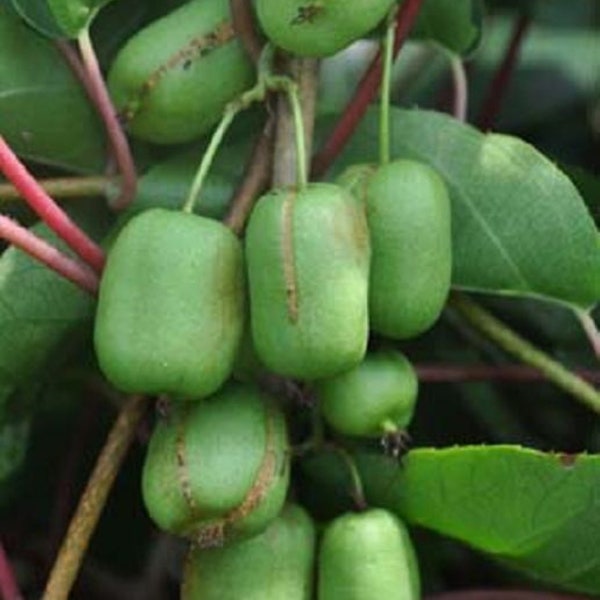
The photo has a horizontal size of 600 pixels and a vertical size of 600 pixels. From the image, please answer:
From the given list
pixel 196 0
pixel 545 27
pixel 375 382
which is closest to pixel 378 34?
pixel 196 0

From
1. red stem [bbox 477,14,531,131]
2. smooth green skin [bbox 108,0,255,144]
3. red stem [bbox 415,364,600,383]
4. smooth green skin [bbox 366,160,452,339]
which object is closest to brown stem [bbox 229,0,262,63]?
smooth green skin [bbox 108,0,255,144]

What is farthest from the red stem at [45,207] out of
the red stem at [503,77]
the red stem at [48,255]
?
the red stem at [503,77]

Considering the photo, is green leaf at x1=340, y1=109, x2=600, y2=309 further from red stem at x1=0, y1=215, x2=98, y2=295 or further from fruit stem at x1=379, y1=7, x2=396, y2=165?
red stem at x1=0, y1=215, x2=98, y2=295

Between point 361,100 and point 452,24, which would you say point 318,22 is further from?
point 452,24

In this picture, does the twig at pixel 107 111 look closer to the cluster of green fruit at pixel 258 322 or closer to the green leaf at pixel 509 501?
the cluster of green fruit at pixel 258 322

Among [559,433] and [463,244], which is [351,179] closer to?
[463,244]
